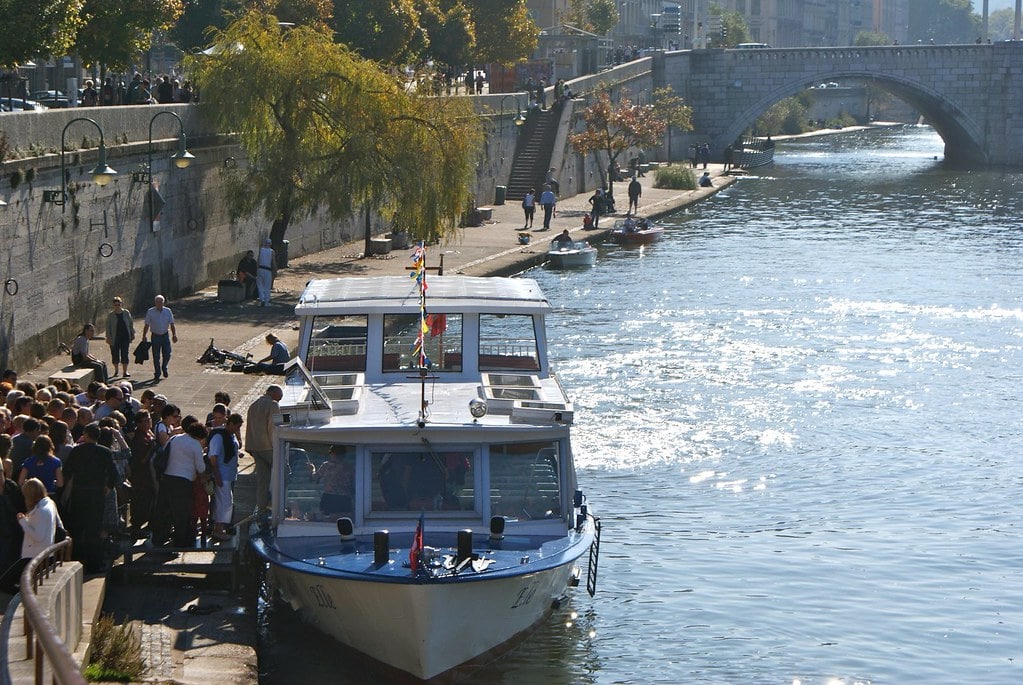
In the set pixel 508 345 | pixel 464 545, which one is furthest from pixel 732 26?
pixel 464 545

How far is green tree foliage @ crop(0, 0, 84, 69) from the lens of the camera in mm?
29656

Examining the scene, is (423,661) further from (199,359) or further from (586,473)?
(199,359)

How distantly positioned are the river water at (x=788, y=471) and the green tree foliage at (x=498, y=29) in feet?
82.4

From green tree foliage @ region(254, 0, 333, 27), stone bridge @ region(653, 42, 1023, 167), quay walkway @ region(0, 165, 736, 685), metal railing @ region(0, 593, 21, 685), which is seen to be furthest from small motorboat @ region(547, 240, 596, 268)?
stone bridge @ region(653, 42, 1023, 167)

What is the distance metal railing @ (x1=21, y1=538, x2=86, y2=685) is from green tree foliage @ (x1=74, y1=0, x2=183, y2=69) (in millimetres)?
24968

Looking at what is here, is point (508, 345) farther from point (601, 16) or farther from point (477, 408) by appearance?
point (601, 16)

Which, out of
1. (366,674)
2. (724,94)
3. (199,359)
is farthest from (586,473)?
(724,94)

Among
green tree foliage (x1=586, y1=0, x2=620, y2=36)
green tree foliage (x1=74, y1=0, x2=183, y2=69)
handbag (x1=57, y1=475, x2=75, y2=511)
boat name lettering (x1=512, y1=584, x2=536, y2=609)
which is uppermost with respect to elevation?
green tree foliage (x1=586, y1=0, x2=620, y2=36)

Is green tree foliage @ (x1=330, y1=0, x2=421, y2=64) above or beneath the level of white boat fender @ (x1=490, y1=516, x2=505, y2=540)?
above

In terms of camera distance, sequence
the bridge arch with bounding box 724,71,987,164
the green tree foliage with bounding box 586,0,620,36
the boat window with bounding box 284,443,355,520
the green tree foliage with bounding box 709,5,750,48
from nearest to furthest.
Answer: the boat window with bounding box 284,443,355,520 < the bridge arch with bounding box 724,71,987,164 < the green tree foliage with bounding box 586,0,620,36 < the green tree foliage with bounding box 709,5,750,48

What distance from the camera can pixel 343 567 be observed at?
15.3 meters

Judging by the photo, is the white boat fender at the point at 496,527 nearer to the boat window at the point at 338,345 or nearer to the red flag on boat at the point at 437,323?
the red flag on boat at the point at 437,323

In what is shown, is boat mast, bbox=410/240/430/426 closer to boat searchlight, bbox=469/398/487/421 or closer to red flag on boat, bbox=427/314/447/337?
red flag on boat, bbox=427/314/447/337

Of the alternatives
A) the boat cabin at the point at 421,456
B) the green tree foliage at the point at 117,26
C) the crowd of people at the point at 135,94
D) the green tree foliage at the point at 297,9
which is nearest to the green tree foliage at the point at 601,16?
the green tree foliage at the point at 297,9
